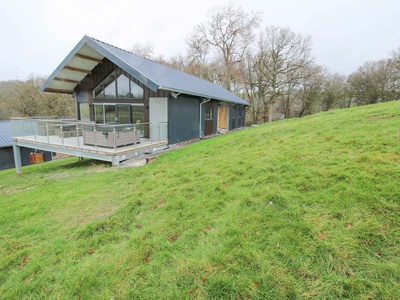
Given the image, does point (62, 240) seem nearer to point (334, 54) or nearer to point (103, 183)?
point (103, 183)

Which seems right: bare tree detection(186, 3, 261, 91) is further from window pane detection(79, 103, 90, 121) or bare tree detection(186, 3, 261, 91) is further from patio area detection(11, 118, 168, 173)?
patio area detection(11, 118, 168, 173)

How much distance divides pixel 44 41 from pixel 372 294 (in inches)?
1605

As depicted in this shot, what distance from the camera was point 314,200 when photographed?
2.65 meters

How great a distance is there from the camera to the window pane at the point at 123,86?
9590mm

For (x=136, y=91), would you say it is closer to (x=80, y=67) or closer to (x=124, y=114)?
(x=124, y=114)

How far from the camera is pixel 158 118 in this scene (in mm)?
9227

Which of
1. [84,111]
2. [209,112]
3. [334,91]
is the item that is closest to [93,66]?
[84,111]

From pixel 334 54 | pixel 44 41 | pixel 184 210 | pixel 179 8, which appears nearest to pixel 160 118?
pixel 184 210

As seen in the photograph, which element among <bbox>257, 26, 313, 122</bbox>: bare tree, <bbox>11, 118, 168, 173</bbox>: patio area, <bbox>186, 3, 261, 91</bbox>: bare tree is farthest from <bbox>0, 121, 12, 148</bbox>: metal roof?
<bbox>257, 26, 313, 122</bbox>: bare tree

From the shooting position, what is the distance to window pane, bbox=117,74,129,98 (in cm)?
959

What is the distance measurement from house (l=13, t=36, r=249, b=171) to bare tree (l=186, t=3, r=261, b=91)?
1701 cm

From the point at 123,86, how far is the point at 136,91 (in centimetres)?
81

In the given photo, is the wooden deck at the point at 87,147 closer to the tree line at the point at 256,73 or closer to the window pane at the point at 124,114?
the window pane at the point at 124,114

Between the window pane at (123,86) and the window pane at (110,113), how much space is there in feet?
2.64
